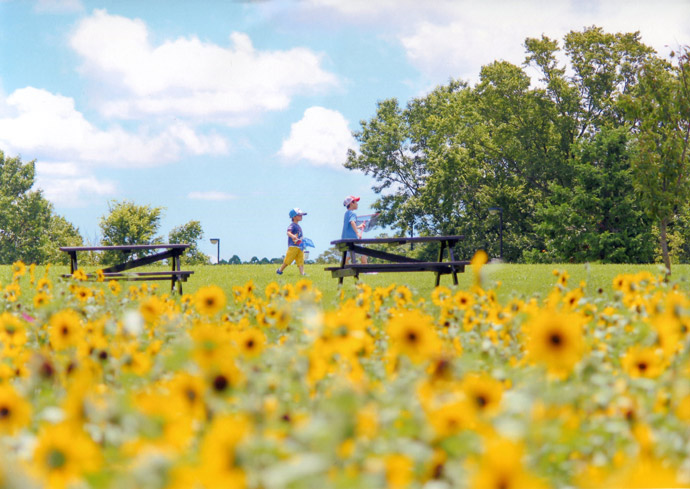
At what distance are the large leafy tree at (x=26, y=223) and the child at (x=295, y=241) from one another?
32731mm

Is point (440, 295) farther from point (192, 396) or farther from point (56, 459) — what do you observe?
point (56, 459)

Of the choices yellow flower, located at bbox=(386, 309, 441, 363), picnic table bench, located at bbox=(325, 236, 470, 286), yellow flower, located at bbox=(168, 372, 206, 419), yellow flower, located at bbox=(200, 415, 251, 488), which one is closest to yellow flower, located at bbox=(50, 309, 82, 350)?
yellow flower, located at bbox=(168, 372, 206, 419)

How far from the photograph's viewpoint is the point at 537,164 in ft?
113

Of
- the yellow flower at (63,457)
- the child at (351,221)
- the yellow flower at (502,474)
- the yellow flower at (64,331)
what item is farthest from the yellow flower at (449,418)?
the child at (351,221)

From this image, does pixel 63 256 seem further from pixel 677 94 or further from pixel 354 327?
pixel 354 327

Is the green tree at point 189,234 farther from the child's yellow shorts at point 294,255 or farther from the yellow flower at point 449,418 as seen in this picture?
the yellow flower at point 449,418

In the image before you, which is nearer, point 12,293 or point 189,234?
point 12,293

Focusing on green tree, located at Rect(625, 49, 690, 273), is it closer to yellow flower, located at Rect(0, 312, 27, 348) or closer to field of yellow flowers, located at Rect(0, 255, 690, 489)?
field of yellow flowers, located at Rect(0, 255, 690, 489)

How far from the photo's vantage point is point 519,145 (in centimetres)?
3538

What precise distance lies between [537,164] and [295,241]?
22.3 m

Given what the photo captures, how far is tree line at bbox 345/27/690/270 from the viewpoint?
31188 millimetres

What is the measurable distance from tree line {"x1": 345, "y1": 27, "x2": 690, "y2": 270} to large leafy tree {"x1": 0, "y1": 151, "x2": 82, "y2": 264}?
20.0m

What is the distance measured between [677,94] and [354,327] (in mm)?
12584

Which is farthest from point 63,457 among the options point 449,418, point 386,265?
point 386,265
